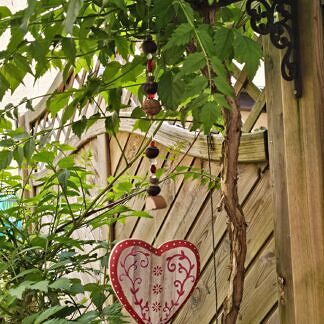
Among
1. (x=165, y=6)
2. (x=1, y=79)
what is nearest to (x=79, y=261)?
(x=1, y=79)

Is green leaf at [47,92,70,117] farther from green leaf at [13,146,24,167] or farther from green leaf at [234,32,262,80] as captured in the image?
green leaf at [234,32,262,80]

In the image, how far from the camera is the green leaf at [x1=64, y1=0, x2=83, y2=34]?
816 millimetres

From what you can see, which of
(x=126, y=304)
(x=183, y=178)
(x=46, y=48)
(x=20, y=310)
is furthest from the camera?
(x=183, y=178)

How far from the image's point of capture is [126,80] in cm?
156

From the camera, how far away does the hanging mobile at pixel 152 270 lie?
1.34 meters

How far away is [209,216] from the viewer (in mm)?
2008

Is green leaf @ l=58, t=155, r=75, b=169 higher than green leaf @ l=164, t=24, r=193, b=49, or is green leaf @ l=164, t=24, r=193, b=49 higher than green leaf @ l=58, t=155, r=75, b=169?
green leaf @ l=58, t=155, r=75, b=169

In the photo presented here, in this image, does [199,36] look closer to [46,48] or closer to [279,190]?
[46,48]

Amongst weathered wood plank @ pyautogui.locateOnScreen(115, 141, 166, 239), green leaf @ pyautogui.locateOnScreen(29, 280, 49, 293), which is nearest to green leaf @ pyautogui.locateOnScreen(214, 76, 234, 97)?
green leaf @ pyautogui.locateOnScreen(29, 280, 49, 293)

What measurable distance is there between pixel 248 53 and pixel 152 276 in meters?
0.53

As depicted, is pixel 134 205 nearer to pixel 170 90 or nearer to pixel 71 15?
pixel 170 90

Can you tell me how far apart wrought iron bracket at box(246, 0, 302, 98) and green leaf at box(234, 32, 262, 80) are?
138mm

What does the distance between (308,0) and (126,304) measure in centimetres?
74

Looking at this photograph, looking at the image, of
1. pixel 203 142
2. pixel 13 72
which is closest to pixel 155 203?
pixel 13 72
